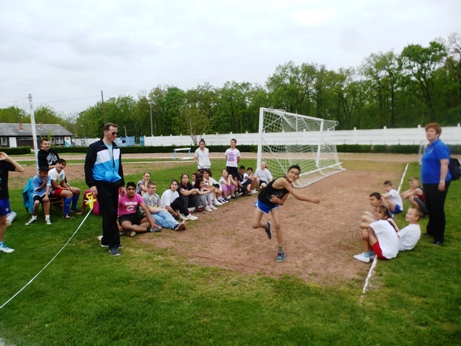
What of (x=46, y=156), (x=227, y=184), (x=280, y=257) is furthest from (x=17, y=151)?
(x=280, y=257)

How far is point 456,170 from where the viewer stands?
5527 mm

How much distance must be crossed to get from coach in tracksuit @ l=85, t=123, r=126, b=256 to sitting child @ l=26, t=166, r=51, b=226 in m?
2.62

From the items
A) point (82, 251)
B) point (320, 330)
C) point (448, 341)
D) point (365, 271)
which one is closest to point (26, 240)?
point (82, 251)

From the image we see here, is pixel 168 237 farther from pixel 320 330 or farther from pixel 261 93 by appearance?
pixel 261 93

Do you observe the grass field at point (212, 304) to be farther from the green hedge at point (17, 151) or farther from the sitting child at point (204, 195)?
the green hedge at point (17, 151)

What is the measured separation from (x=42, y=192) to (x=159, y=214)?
2820mm

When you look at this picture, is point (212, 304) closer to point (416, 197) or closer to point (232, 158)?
point (416, 197)

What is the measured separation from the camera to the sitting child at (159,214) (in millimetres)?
6650

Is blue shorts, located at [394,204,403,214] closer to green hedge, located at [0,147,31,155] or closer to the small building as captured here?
green hedge, located at [0,147,31,155]

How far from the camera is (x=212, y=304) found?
3568mm

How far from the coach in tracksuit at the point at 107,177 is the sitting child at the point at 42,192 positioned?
2616 mm

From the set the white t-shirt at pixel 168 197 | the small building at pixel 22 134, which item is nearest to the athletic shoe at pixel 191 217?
the white t-shirt at pixel 168 197

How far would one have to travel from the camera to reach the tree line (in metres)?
44.4

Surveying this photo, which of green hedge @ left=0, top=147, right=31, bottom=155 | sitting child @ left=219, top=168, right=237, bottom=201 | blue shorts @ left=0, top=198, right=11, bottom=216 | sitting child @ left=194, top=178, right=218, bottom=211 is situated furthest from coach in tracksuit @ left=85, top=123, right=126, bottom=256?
green hedge @ left=0, top=147, right=31, bottom=155
